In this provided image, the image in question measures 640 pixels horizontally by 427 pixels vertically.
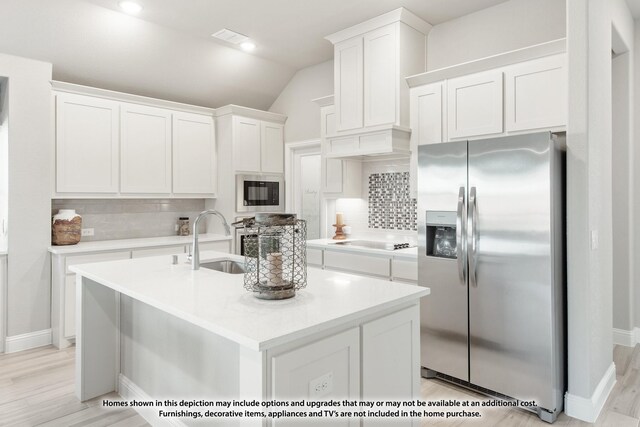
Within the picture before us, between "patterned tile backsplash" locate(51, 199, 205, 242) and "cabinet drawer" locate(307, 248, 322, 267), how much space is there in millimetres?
1713

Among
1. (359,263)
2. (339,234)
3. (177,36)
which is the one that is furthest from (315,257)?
(177,36)

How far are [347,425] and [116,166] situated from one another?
3.62 meters

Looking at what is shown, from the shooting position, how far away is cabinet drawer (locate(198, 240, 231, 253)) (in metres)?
4.65

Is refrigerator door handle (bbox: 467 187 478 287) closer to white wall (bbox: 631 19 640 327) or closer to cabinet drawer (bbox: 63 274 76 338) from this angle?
white wall (bbox: 631 19 640 327)

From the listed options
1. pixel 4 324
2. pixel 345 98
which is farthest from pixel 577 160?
pixel 4 324

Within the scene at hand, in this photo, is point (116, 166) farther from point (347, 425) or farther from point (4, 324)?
point (347, 425)

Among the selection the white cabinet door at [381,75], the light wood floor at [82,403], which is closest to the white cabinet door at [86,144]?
the light wood floor at [82,403]

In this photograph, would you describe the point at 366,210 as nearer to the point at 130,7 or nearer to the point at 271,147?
the point at 271,147

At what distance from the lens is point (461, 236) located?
2771 mm

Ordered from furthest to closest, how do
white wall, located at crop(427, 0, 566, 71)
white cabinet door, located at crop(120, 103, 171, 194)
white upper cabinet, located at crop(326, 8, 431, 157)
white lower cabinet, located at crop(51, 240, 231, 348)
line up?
white cabinet door, located at crop(120, 103, 171, 194), white upper cabinet, located at crop(326, 8, 431, 157), white lower cabinet, located at crop(51, 240, 231, 348), white wall, located at crop(427, 0, 566, 71)

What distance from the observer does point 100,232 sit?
14.6 feet

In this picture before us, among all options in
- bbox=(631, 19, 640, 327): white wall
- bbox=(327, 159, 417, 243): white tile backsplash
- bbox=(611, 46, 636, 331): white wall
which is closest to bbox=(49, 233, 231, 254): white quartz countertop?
bbox=(327, 159, 417, 243): white tile backsplash

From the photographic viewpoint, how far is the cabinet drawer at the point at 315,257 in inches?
164

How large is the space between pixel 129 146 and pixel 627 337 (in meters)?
5.09
